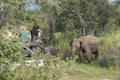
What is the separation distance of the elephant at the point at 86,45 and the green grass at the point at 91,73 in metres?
1.66

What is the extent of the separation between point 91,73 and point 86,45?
3487 millimetres

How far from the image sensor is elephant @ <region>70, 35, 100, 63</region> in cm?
1677

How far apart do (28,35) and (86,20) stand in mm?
6333

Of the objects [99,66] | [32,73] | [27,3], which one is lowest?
[99,66]

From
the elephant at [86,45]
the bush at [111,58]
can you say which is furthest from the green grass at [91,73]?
the elephant at [86,45]

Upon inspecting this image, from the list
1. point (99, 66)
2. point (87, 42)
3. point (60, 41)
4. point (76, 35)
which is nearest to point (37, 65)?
point (99, 66)

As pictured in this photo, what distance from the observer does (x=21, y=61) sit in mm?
8086

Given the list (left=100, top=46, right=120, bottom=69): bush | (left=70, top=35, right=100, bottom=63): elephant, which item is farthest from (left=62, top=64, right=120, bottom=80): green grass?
(left=70, top=35, right=100, bottom=63): elephant

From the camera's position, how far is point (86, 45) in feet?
56.4

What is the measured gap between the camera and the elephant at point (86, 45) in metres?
16.8

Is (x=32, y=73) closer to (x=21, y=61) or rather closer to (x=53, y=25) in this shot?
(x=21, y=61)

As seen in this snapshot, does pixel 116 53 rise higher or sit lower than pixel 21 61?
lower

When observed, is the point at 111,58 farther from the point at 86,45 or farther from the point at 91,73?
the point at 86,45

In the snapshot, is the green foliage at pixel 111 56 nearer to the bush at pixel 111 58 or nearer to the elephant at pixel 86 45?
the bush at pixel 111 58
